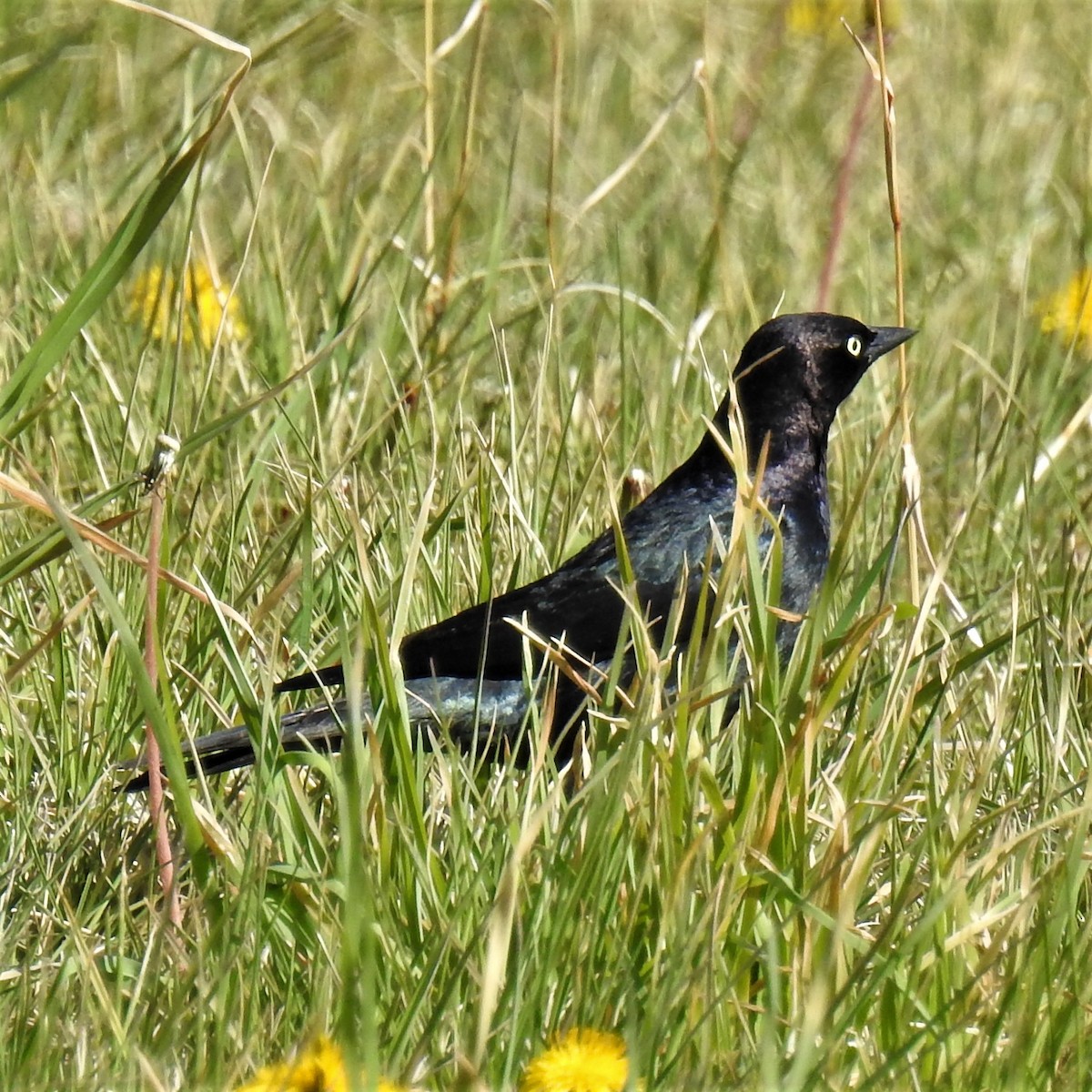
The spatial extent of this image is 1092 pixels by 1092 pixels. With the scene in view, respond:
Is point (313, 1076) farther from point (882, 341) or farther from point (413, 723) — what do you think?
point (882, 341)

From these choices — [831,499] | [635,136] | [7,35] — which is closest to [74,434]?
[831,499]

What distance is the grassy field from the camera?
1846 millimetres

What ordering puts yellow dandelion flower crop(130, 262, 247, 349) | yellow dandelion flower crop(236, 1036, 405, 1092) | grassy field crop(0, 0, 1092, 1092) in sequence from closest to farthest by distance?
1. yellow dandelion flower crop(236, 1036, 405, 1092)
2. grassy field crop(0, 0, 1092, 1092)
3. yellow dandelion flower crop(130, 262, 247, 349)

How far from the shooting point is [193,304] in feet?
12.0

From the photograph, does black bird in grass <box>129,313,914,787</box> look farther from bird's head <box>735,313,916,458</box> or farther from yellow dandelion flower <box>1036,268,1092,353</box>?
yellow dandelion flower <box>1036,268,1092,353</box>

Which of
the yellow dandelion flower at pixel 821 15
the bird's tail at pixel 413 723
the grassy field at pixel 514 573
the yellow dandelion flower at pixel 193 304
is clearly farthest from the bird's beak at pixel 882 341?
the yellow dandelion flower at pixel 821 15

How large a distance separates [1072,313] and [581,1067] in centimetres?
300

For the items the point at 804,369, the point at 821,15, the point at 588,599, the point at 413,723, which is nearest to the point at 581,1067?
Answer: the point at 588,599

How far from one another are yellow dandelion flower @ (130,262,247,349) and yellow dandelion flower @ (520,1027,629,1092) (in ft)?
6.51

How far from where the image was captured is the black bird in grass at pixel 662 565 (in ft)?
9.41

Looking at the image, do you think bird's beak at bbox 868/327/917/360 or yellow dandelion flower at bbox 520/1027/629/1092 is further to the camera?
bird's beak at bbox 868/327/917/360

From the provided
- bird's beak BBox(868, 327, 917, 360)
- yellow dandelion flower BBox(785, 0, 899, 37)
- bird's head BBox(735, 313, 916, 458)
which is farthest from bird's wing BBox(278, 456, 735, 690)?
yellow dandelion flower BBox(785, 0, 899, 37)

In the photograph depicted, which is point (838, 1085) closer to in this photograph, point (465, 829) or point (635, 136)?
point (465, 829)

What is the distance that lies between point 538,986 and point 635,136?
4.24 meters
